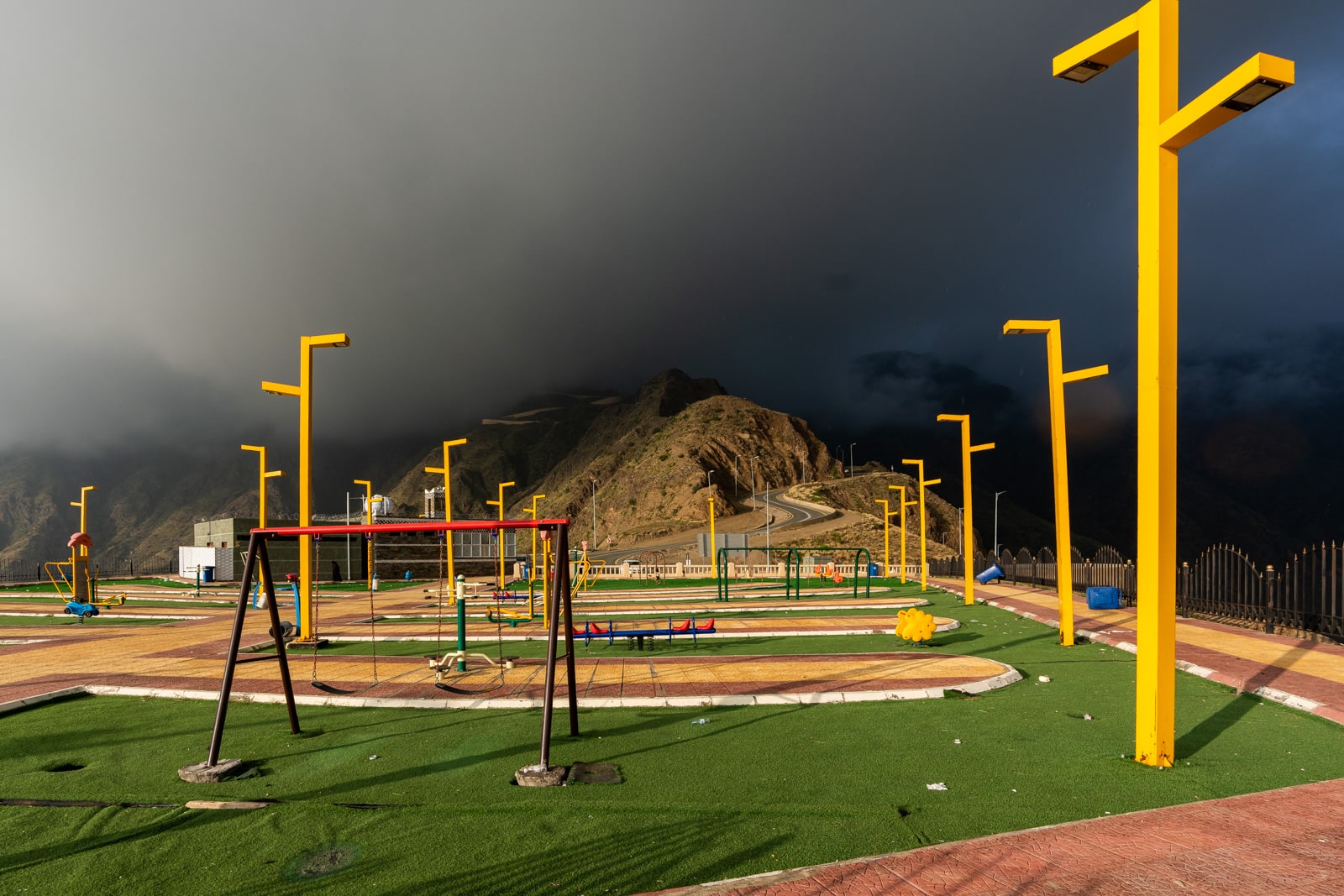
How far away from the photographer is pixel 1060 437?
42.6 feet

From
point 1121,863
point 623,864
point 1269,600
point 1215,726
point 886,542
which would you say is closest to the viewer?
point 1121,863

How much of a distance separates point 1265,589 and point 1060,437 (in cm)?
684

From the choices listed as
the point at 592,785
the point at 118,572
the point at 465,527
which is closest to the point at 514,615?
the point at 465,527

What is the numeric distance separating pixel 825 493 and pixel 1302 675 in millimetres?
109157

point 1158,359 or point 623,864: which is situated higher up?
point 1158,359

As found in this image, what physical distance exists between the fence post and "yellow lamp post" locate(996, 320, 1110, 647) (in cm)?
535

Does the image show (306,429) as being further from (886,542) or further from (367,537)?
(367,537)

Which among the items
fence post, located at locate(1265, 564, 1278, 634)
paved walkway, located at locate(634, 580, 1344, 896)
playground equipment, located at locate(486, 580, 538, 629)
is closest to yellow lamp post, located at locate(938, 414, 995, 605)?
fence post, located at locate(1265, 564, 1278, 634)

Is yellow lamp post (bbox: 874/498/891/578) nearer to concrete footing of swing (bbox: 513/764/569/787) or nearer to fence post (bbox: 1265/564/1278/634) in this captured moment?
fence post (bbox: 1265/564/1278/634)

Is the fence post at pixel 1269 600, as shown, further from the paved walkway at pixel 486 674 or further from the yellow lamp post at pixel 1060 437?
the paved walkway at pixel 486 674

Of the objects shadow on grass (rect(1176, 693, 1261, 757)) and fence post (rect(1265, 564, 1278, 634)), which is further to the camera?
fence post (rect(1265, 564, 1278, 634))

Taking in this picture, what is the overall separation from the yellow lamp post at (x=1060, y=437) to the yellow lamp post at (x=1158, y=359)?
5.99 meters

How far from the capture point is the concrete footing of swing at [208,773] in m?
6.04

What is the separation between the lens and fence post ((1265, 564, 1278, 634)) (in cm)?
1505
